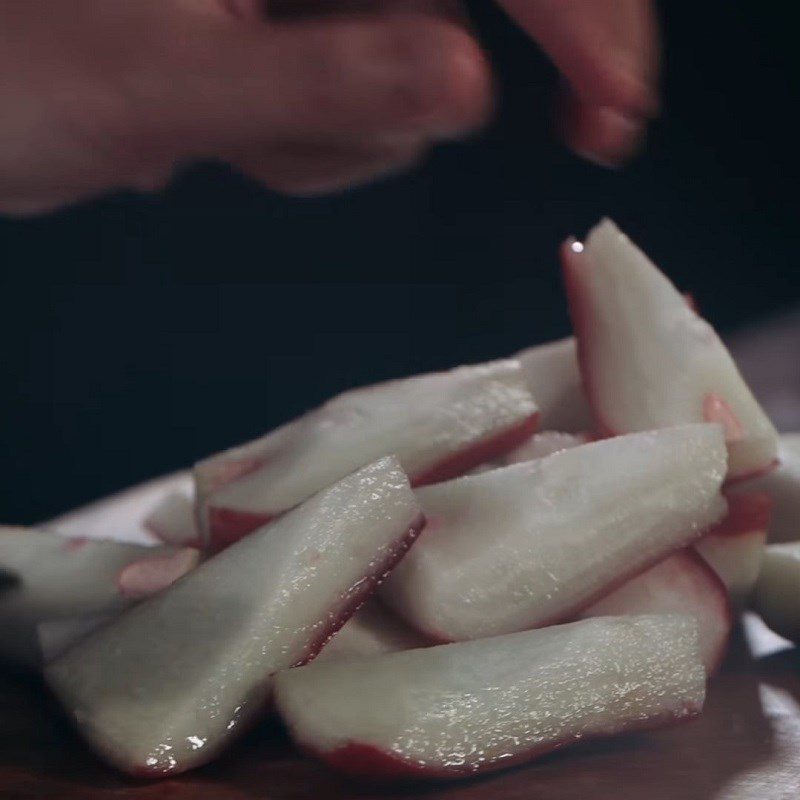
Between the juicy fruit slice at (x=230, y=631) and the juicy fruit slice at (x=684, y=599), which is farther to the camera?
the juicy fruit slice at (x=684, y=599)

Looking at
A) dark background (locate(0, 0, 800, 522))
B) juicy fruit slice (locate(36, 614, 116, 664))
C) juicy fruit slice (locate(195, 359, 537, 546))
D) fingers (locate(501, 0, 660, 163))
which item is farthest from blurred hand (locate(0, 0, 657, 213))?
dark background (locate(0, 0, 800, 522))

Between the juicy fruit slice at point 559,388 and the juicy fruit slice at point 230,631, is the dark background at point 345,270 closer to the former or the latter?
the juicy fruit slice at point 559,388

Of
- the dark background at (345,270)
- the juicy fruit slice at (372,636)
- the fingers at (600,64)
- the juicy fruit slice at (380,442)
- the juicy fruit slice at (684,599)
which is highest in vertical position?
the fingers at (600,64)

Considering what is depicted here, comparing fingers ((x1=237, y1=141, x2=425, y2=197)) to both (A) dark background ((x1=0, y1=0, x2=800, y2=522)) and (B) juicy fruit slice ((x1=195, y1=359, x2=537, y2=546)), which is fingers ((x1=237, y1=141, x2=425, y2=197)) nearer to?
(B) juicy fruit slice ((x1=195, y1=359, x2=537, y2=546))

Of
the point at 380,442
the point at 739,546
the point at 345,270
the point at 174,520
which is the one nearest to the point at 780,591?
the point at 739,546

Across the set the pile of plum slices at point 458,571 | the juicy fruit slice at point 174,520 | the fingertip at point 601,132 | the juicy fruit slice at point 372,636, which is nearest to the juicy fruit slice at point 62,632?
the pile of plum slices at point 458,571

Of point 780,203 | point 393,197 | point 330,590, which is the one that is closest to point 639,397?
point 330,590

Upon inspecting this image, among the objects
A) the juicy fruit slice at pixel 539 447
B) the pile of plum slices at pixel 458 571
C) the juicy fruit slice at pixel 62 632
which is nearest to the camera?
the pile of plum slices at pixel 458 571
